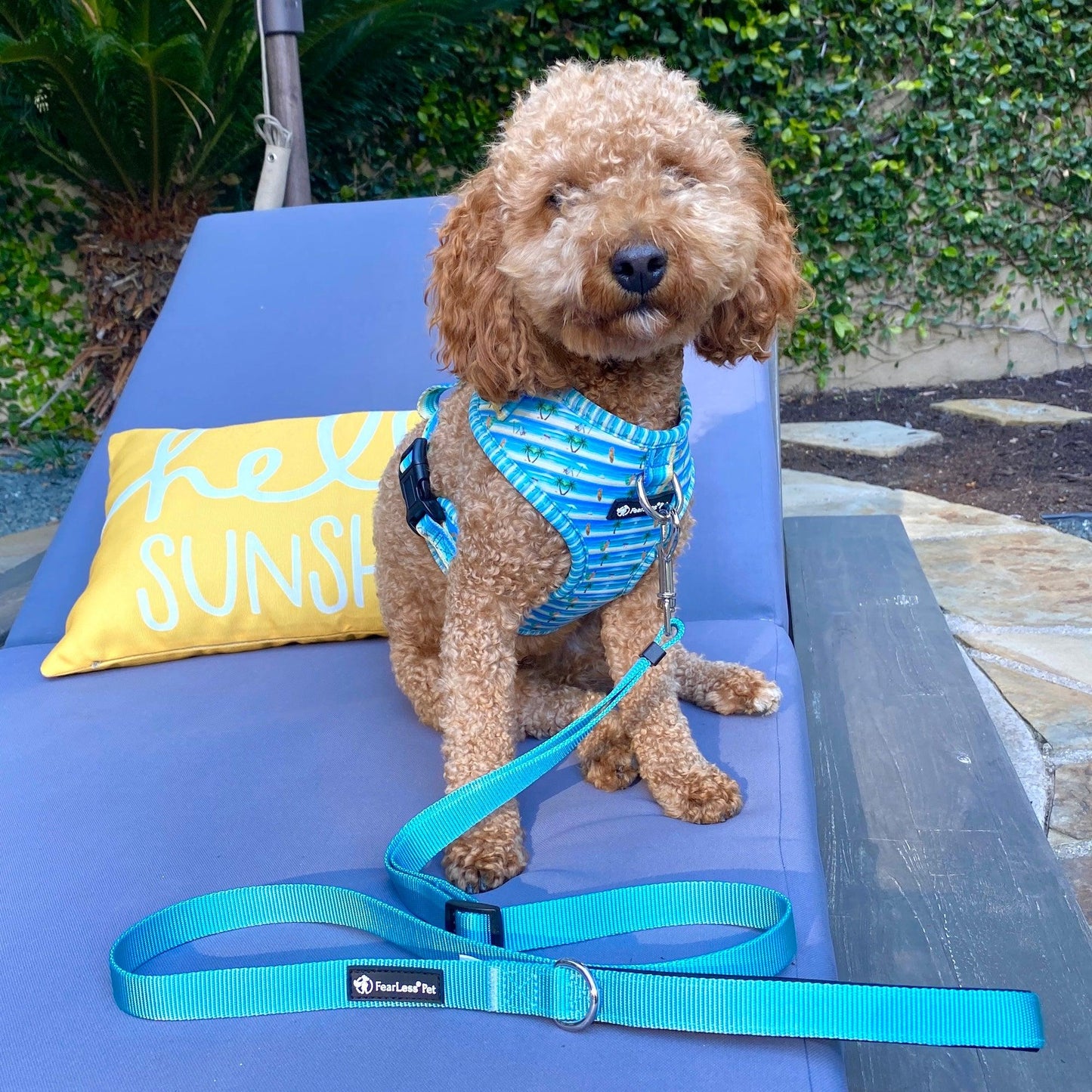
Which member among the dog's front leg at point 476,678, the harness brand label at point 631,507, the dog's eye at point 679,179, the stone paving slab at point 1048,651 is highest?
the dog's eye at point 679,179

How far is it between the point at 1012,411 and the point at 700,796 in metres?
4.43

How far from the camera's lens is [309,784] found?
1554 mm

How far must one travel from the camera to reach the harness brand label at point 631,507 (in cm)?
147

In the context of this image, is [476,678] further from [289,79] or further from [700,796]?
[289,79]

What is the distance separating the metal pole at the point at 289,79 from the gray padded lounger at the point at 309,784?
2.15 feet

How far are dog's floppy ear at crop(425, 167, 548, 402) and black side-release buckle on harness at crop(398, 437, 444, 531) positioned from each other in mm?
198

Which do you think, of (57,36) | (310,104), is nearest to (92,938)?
(57,36)

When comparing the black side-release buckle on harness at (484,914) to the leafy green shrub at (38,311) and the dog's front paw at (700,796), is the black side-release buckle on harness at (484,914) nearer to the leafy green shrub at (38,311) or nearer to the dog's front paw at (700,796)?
the dog's front paw at (700,796)

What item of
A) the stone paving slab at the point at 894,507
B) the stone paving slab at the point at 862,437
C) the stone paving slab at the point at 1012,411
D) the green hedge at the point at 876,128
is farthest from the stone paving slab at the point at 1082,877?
the green hedge at the point at 876,128

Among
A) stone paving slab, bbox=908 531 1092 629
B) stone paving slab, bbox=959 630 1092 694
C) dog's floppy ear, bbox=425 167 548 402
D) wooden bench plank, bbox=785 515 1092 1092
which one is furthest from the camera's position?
stone paving slab, bbox=908 531 1092 629

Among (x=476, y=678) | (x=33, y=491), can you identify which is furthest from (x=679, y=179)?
(x=33, y=491)

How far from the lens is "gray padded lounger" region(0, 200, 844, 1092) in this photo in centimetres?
103

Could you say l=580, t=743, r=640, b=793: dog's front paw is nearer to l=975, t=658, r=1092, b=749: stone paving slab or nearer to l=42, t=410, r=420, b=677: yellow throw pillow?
l=42, t=410, r=420, b=677: yellow throw pillow

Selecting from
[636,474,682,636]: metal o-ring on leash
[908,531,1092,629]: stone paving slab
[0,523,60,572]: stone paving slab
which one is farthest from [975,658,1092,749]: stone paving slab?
[0,523,60,572]: stone paving slab
